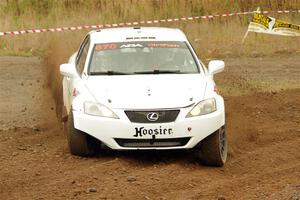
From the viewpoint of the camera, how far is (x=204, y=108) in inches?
355

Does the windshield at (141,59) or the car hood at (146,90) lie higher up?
the windshield at (141,59)

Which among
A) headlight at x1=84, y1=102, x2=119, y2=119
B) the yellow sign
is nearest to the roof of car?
headlight at x1=84, y1=102, x2=119, y2=119

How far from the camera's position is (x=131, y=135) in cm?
875

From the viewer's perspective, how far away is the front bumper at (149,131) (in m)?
8.75

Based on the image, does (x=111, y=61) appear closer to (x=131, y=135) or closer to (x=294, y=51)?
(x=131, y=135)

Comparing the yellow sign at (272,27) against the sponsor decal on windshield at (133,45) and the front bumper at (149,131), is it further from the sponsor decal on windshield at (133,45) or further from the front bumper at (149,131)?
the front bumper at (149,131)

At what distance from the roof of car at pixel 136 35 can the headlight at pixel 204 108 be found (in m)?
1.79

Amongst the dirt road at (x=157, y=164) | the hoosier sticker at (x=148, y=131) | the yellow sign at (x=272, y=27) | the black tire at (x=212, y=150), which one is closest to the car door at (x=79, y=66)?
the dirt road at (x=157, y=164)

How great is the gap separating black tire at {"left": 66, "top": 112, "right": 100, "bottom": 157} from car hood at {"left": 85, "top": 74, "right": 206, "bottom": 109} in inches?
17.6

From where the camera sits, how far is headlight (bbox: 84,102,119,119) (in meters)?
8.84

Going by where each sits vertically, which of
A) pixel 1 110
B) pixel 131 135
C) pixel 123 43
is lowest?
Result: pixel 1 110

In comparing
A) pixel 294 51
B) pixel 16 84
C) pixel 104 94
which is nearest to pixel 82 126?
pixel 104 94

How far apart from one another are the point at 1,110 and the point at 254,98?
464 centimetres

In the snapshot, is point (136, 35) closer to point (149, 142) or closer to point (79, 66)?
point (79, 66)
